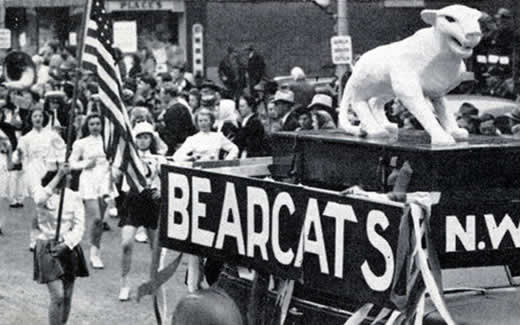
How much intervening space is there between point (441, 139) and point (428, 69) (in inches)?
20.4

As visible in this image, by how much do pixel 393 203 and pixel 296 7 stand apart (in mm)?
30748

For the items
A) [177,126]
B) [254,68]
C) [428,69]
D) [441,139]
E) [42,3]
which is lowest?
[177,126]

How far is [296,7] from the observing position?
3609 centimetres

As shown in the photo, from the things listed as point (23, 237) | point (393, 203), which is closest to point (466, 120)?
point (23, 237)

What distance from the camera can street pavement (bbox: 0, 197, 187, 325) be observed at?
11.6 meters

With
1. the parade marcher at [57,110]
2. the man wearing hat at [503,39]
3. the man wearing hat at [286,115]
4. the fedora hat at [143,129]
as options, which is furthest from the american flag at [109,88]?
the man wearing hat at [503,39]

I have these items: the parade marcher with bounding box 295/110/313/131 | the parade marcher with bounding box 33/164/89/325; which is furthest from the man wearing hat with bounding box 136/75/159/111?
the parade marcher with bounding box 33/164/89/325

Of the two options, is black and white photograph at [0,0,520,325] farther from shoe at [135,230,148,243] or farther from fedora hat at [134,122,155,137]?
shoe at [135,230,148,243]

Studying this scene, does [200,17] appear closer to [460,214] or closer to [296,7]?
[296,7]

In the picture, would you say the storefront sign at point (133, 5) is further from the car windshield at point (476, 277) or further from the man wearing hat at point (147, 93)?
the car windshield at point (476, 277)

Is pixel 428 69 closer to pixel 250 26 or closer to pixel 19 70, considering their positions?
pixel 19 70

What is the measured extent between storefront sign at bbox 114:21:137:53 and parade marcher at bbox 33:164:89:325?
604 inches

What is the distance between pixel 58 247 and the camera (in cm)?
1034

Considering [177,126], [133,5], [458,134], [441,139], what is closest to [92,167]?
[177,126]
